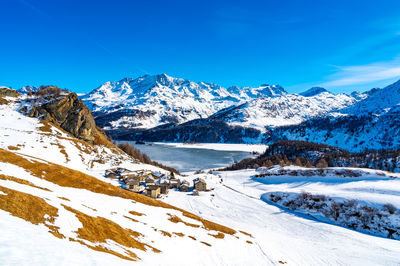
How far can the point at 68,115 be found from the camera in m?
119

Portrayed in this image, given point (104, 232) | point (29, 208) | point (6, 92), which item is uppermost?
point (6, 92)

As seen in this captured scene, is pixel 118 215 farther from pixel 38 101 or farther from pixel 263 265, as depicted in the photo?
pixel 38 101

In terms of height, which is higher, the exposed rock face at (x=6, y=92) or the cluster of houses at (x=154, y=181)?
the exposed rock face at (x=6, y=92)

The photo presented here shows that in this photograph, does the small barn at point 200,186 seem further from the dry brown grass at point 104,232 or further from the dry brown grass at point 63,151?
the dry brown grass at point 104,232

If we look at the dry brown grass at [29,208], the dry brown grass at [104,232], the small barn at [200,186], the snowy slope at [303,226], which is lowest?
the snowy slope at [303,226]

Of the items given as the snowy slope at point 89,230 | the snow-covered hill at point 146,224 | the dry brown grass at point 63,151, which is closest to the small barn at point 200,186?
the snow-covered hill at point 146,224

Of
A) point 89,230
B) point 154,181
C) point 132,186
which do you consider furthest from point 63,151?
point 89,230

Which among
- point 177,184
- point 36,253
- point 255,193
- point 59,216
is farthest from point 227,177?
point 36,253

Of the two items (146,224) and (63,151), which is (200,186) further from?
(63,151)

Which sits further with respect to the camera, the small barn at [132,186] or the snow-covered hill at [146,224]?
the small barn at [132,186]

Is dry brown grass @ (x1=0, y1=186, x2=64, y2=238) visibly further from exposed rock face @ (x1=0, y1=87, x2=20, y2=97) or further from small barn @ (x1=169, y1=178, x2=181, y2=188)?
exposed rock face @ (x1=0, y1=87, x2=20, y2=97)

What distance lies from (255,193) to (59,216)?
76.2m

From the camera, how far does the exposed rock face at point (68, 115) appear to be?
367ft

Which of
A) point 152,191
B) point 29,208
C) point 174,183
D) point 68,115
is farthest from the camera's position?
point 68,115
